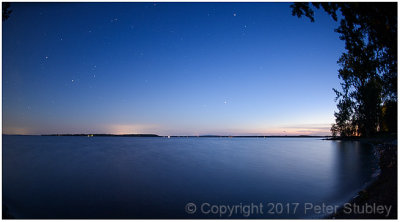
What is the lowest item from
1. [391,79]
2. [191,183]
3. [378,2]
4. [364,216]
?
[191,183]

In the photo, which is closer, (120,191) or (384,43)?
(384,43)

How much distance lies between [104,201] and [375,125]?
57326 mm

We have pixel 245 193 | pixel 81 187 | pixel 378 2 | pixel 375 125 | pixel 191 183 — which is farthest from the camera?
pixel 375 125

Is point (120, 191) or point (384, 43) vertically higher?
point (384, 43)

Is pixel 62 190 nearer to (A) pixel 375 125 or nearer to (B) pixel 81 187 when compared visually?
(B) pixel 81 187

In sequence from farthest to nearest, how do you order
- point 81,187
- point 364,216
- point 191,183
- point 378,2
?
point 191,183 < point 81,187 < point 378,2 < point 364,216

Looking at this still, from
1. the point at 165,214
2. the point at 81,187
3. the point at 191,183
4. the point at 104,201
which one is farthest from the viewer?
the point at 191,183

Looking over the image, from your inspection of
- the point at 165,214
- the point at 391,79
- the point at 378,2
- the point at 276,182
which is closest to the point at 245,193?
the point at 276,182

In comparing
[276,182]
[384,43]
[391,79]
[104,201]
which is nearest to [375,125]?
[391,79]

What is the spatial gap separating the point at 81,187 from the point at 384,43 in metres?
16.6

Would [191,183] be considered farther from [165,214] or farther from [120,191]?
[165,214]

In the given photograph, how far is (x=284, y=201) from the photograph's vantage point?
10430 millimetres

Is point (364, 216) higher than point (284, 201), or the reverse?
point (364, 216)

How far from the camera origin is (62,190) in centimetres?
1245
